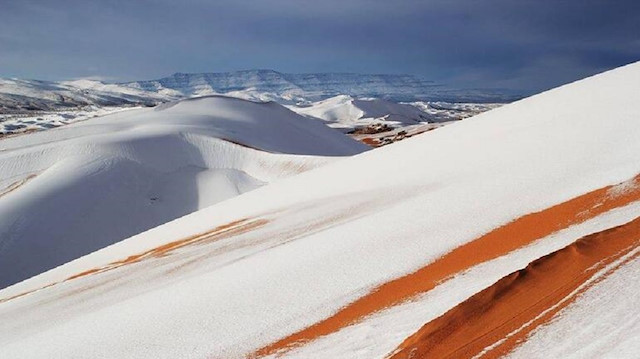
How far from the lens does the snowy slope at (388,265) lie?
202 inches

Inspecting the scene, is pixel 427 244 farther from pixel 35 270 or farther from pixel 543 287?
pixel 35 270

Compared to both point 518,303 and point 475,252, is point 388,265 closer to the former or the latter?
point 475,252

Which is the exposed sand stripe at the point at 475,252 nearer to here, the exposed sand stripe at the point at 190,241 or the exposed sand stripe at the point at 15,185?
the exposed sand stripe at the point at 190,241

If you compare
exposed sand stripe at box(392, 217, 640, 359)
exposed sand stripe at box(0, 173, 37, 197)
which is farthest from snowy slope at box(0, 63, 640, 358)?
exposed sand stripe at box(0, 173, 37, 197)

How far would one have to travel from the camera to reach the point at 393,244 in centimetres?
743

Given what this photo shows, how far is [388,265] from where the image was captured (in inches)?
264

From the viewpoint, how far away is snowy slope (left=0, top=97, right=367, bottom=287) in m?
29.7

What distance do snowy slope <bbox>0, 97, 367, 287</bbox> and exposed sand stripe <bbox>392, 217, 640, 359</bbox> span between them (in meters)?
28.3

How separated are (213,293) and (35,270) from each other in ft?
82.3

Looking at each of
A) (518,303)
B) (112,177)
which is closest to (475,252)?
(518,303)

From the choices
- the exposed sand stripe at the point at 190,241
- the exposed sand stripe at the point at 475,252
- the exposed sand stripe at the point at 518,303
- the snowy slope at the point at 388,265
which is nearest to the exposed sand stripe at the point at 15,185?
the snowy slope at the point at 388,265

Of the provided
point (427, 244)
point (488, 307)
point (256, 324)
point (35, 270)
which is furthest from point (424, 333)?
point (35, 270)

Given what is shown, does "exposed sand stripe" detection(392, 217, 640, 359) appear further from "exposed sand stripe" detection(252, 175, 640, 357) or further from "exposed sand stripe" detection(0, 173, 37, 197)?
"exposed sand stripe" detection(0, 173, 37, 197)

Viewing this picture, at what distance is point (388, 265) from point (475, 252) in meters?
1.20
